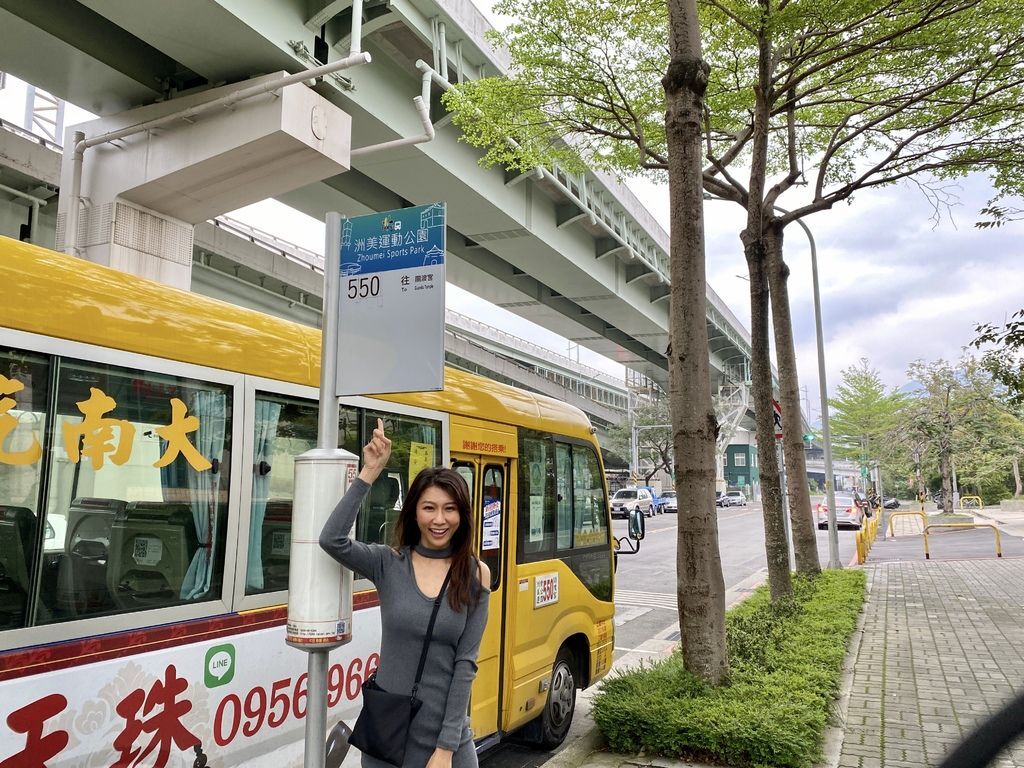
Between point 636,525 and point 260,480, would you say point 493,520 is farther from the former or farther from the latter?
point 636,525

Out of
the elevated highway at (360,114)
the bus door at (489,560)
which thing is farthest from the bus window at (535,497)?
the elevated highway at (360,114)

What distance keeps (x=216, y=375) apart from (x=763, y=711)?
12.8ft

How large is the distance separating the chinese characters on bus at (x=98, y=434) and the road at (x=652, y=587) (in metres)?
3.71

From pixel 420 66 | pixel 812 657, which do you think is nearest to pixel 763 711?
pixel 812 657

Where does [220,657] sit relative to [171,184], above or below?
below

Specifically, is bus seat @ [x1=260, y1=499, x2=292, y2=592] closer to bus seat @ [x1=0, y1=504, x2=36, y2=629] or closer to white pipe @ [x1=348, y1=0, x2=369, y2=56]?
bus seat @ [x1=0, y1=504, x2=36, y2=629]

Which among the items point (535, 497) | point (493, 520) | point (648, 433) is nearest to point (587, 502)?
point (535, 497)

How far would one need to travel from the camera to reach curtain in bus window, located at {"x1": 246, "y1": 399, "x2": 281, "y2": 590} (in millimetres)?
3463

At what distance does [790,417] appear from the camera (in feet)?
39.4

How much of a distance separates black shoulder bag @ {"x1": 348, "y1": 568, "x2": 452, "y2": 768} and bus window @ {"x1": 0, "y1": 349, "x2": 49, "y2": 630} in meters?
1.22

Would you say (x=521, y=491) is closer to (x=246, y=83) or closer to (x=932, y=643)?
(x=932, y=643)

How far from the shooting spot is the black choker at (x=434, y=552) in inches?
108

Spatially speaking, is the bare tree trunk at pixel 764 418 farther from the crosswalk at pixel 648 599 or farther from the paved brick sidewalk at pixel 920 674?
the crosswalk at pixel 648 599

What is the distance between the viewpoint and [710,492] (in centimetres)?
562
